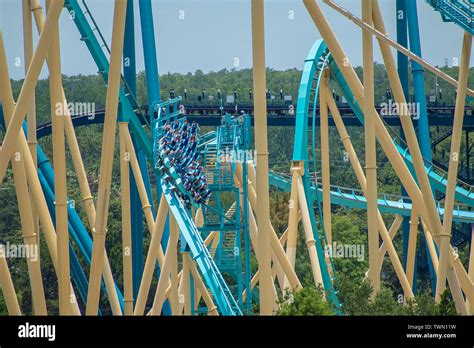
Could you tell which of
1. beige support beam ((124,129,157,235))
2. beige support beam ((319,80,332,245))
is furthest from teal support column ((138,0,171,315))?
beige support beam ((319,80,332,245))

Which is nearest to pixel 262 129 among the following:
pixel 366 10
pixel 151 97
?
pixel 366 10

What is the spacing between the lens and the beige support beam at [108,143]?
1088 centimetres

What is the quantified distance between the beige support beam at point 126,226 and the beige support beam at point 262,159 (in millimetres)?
3577

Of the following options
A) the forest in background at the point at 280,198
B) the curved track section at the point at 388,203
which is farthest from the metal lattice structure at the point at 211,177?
the curved track section at the point at 388,203

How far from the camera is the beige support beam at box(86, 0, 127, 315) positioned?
1088 cm

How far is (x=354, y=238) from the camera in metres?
25.0

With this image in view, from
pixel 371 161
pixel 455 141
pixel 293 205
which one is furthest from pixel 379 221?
pixel 371 161

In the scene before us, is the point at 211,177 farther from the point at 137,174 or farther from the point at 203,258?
the point at 203,258

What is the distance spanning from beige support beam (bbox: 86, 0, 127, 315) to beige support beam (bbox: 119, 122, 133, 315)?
6.64ft

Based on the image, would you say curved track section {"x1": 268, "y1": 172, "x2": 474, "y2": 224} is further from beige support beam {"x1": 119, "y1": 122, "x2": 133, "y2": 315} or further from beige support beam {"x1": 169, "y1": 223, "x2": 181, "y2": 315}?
beige support beam {"x1": 119, "y1": 122, "x2": 133, "y2": 315}

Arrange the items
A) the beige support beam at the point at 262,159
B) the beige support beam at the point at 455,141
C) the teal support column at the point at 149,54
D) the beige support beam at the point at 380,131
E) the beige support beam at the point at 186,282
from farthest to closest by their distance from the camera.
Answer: the teal support column at the point at 149,54 < the beige support beam at the point at 186,282 < the beige support beam at the point at 455,141 < the beige support beam at the point at 380,131 < the beige support beam at the point at 262,159

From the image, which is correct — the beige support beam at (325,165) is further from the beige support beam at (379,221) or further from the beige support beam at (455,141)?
the beige support beam at (455,141)
